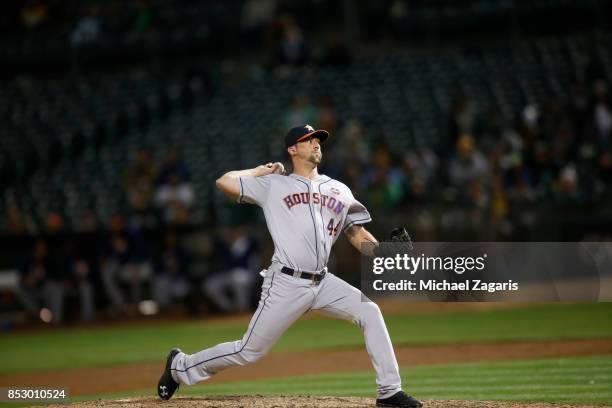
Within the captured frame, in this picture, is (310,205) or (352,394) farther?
(352,394)

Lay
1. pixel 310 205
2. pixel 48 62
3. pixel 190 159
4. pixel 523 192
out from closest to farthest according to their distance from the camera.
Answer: pixel 310 205, pixel 523 192, pixel 190 159, pixel 48 62

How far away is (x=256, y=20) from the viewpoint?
75.6ft

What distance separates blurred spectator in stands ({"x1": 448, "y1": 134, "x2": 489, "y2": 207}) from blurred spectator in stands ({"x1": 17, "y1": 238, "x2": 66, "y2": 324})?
274 inches

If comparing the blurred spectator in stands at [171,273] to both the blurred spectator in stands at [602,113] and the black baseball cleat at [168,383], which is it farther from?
the black baseball cleat at [168,383]

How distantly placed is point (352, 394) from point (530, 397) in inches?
57.7

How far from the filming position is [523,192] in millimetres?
15961

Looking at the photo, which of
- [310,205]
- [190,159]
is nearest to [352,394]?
[310,205]

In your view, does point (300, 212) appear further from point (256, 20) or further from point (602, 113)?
point (256, 20)

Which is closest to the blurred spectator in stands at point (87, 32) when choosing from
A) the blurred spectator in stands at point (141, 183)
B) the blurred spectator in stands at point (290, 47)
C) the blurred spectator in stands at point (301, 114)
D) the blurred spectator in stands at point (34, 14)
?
the blurred spectator in stands at point (34, 14)

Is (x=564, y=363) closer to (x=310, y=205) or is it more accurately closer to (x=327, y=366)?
(x=327, y=366)

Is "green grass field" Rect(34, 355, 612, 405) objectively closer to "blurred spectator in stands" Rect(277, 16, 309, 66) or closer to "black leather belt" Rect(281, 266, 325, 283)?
"black leather belt" Rect(281, 266, 325, 283)

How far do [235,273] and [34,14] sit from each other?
13221 millimetres

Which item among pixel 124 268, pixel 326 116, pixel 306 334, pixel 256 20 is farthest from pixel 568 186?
pixel 256 20

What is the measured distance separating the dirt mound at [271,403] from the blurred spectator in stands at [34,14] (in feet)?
67.7
